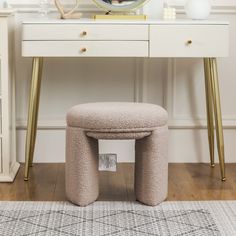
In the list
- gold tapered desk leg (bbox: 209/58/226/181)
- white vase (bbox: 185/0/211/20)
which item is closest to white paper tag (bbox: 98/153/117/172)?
gold tapered desk leg (bbox: 209/58/226/181)

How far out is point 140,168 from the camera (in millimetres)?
2844

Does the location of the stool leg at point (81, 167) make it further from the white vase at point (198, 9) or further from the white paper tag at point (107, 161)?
the white vase at point (198, 9)

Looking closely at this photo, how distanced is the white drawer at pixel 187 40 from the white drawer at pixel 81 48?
0.23 feet

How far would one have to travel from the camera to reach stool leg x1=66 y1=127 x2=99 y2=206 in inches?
108

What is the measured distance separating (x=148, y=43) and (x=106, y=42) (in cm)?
20

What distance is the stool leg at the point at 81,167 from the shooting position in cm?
275

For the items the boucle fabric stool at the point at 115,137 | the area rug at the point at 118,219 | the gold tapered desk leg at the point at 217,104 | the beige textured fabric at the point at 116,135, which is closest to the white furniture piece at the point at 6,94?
the area rug at the point at 118,219

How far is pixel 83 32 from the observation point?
120 inches

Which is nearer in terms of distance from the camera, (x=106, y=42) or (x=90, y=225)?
(x=90, y=225)

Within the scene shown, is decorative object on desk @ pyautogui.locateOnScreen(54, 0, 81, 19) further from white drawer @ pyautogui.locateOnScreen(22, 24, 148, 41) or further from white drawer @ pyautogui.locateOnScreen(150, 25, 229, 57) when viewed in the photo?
white drawer @ pyautogui.locateOnScreen(150, 25, 229, 57)

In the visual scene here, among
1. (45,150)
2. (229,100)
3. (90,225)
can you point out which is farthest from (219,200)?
(45,150)

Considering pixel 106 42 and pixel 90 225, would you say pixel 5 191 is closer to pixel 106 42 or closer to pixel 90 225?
pixel 90 225

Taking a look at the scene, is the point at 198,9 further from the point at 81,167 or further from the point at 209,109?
the point at 81,167

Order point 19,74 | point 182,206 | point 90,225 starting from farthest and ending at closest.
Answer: point 19,74
point 182,206
point 90,225
